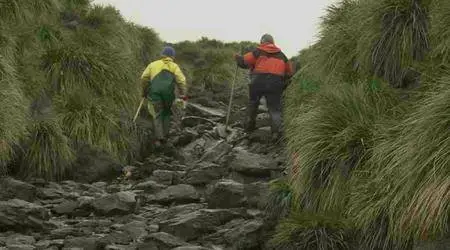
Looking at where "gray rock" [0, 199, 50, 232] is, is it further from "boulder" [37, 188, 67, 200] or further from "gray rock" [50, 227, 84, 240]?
"boulder" [37, 188, 67, 200]

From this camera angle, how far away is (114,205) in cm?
1039

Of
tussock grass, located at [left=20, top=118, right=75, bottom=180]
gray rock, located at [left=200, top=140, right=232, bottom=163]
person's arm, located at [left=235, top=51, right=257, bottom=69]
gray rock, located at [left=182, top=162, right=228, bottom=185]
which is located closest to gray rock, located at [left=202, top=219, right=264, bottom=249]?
gray rock, located at [left=182, top=162, right=228, bottom=185]

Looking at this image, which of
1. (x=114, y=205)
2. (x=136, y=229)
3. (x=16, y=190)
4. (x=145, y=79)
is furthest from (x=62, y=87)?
(x=136, y=229)

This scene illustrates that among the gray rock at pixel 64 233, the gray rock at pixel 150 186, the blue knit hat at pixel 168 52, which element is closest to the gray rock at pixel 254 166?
the gray rock at pixel 150 186

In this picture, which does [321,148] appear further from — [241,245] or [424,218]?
[424,218]

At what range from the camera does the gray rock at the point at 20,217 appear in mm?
9156

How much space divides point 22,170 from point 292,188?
20.7 feet

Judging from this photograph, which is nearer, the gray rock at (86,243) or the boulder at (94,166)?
the gray rock at (86,243)

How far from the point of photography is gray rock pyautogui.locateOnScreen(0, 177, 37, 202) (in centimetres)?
1071

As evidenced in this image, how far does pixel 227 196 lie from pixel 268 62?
596cm

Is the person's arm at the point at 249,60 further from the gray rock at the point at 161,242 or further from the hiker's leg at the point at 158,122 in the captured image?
the gray rock at the point at 161,242

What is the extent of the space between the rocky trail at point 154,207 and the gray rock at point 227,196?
16 mm

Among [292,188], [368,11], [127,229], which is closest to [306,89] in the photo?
[368,11]

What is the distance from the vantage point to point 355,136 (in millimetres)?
8148
